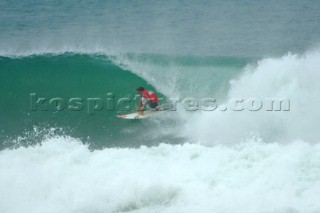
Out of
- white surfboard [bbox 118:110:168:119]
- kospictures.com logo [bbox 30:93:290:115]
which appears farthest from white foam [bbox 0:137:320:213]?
kospictures.com logo [bbox 30:93:290:115]

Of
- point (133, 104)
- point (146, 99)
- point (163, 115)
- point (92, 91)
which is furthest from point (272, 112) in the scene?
point (92, 91)

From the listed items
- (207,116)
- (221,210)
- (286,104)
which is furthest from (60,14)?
(221,210)

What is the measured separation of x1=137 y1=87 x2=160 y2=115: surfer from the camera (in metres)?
15.1

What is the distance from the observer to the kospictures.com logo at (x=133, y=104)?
14.6 metres

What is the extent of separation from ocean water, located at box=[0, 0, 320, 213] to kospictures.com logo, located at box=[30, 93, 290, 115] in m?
0.10

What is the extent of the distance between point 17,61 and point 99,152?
304 inches

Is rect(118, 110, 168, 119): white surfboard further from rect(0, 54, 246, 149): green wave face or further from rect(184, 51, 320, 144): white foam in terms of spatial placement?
rect(184, 51, 320, 144): white foam

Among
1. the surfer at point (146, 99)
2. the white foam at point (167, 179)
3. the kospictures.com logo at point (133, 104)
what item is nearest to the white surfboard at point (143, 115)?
the surfer at point (146, 99)

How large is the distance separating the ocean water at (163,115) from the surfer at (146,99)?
19.2 inches

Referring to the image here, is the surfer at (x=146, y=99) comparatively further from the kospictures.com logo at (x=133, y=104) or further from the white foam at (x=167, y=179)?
the white foam at (x=167, y=179)

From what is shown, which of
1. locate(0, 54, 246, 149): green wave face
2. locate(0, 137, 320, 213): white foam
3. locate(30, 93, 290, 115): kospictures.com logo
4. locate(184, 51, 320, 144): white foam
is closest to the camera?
locate(0, 137, 320, 213): white foam

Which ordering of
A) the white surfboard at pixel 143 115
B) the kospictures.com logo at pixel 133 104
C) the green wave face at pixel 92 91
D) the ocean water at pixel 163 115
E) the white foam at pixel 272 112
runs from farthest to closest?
1. the white surfboard at pixel 143 115
2. the kospictures.com logo at pixel 133 104
3. the green wave face at pixel 92 91
4. the white foam at pixel 272 112
5. the ocean water at pixel 163 115

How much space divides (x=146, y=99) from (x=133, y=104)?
84cm

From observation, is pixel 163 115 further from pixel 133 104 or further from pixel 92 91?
pixel 92 91
